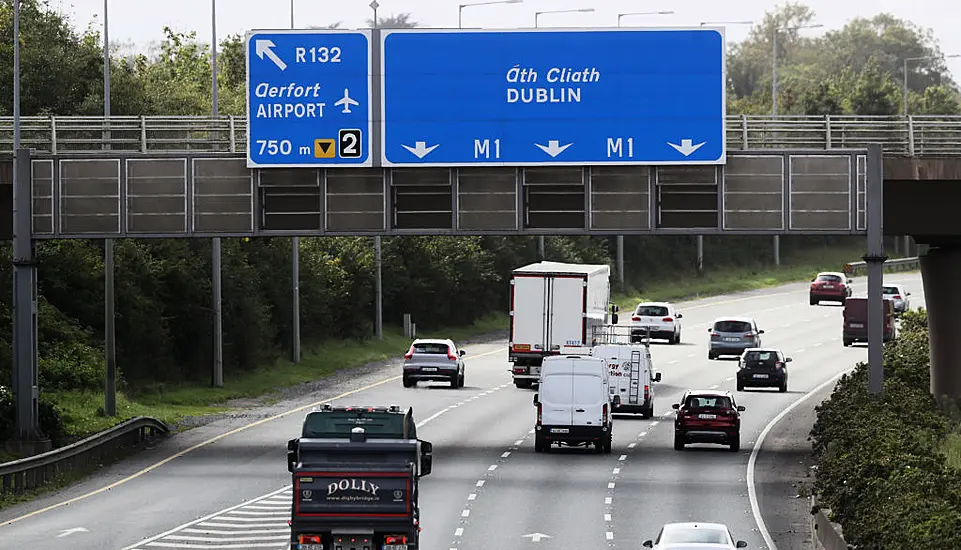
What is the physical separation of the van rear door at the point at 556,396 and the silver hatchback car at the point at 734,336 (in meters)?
31.4

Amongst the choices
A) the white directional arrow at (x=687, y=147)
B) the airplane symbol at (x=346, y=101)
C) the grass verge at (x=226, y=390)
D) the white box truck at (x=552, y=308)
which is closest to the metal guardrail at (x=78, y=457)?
the grass verge at (x=226, y=390)

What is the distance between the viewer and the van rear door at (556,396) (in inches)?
1729

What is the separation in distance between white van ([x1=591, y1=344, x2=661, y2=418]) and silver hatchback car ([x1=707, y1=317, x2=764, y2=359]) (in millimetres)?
20519

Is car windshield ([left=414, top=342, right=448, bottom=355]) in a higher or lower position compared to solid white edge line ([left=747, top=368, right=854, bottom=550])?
higher

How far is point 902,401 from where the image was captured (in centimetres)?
4156

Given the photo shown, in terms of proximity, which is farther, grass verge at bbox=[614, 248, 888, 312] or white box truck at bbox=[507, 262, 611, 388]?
grass verge at bbox=[614, 248, 888, 312]

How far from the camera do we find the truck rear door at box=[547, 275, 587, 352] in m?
58.7

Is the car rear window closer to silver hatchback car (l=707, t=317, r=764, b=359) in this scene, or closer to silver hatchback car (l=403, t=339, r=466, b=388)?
silver hatchback car (l=403, t=339, r=466, b=388)

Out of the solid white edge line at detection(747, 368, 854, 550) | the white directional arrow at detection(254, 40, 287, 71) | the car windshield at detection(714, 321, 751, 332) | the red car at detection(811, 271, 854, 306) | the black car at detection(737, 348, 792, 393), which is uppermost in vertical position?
the white directional arrow at detection(254, 40, 287, 71)

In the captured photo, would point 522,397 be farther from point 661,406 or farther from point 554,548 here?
point 554,548

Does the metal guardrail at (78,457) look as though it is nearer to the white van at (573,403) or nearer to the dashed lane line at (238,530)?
the dashed lane line at (238,530)

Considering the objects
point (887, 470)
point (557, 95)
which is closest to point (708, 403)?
point (557, 95)

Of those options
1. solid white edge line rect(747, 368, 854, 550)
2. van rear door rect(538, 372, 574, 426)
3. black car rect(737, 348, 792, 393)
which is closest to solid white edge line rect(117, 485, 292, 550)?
van rear door rect(538, 372, 574, 426)

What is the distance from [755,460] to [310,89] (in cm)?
1417
